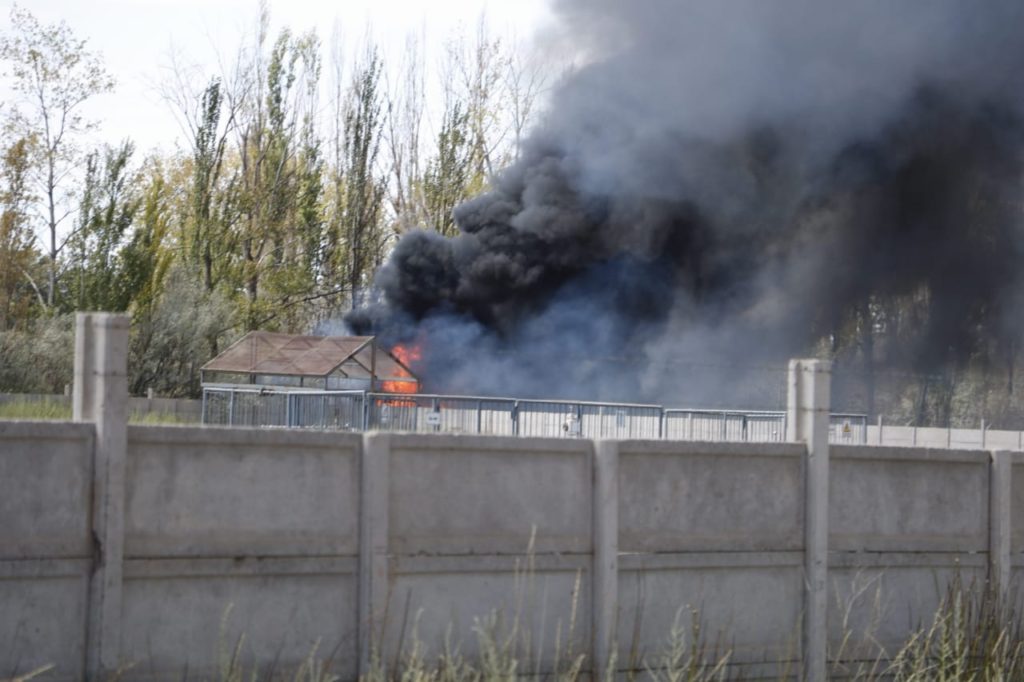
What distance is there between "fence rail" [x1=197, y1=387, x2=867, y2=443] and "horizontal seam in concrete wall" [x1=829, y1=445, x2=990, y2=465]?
39.6ft

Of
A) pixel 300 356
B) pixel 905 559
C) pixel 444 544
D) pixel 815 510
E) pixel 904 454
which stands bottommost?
pixel 905 559

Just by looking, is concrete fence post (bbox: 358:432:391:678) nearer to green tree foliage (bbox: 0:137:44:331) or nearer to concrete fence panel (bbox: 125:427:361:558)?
concrete fence panel (bbox: 125:427:361:558)

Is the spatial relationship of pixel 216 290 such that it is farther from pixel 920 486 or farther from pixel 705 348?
pixel 920 486

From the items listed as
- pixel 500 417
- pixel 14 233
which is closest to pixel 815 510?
pixel 500 417

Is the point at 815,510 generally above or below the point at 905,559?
above

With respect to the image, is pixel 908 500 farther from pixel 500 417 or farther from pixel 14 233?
pixel 14 233

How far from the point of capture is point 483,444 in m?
8.10

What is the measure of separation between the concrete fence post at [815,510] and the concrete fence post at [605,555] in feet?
5.18

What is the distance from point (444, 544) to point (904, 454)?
3.61 m

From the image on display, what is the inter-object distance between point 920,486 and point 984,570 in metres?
1.01

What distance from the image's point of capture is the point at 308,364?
94.5ft

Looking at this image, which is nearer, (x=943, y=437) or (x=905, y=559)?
(x=905, y=559)

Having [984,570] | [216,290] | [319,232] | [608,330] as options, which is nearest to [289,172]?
[319,232]

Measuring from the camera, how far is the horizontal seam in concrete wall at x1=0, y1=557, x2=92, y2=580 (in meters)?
6.87
